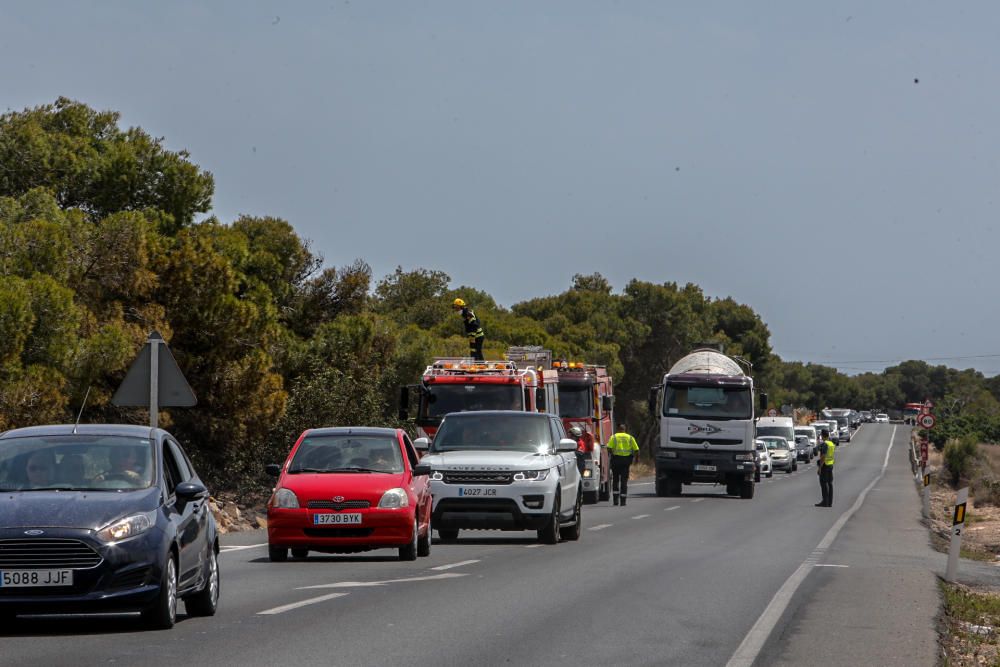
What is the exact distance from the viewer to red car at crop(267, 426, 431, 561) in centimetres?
1811

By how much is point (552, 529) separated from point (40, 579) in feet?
40.7

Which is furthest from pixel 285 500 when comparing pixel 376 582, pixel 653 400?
pixel 653 400

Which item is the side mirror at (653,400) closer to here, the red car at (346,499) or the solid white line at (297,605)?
the red car at (346,499)

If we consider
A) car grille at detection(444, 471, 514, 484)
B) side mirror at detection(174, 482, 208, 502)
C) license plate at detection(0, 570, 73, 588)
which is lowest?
license plate at detection(0, 570, 73, 588)

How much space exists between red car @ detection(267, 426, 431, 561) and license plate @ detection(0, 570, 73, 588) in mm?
7147

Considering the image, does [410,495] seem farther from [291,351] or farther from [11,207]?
[291,351]

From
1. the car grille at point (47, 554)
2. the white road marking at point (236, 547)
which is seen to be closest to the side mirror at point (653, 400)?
the white road marking at point (236, 547)

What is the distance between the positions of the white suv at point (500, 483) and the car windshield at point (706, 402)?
19359mm

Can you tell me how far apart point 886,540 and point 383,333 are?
22974 millimetres

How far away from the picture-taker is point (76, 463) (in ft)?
39.1

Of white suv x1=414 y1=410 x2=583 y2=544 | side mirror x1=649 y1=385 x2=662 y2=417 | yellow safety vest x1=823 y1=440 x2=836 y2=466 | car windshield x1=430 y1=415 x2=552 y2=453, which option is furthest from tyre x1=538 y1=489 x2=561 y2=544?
side mirror x1=649 y1=385 x2=662 y2=417

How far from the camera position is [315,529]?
18.2 m

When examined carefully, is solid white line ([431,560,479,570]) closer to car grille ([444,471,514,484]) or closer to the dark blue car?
car grille ([444,471,514,484])

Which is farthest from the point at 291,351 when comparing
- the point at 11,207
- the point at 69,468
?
the point at 69,468
